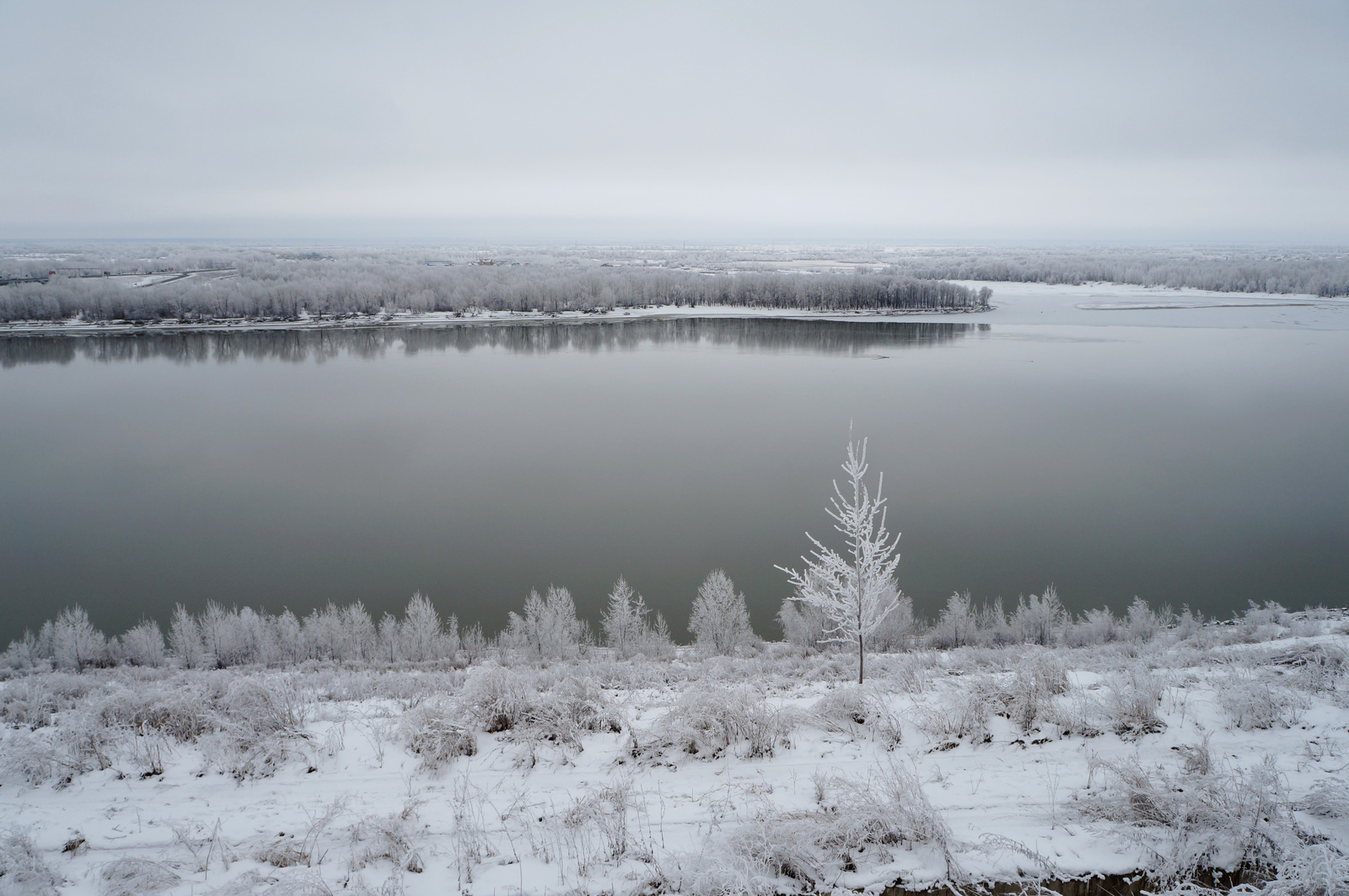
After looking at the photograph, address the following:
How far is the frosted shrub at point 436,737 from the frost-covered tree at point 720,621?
7.12m

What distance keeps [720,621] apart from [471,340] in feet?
143

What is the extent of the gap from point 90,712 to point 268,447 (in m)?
22.5

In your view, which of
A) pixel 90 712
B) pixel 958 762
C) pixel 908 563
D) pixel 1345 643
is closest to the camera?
pixel 958 762

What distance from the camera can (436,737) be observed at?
4.45m

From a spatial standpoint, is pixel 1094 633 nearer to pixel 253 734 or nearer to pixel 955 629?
pixel 955 629

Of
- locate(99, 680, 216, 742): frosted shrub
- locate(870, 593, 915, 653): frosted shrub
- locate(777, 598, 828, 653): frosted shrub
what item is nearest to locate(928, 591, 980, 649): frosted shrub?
locate(870, 593, 915, 653): frosted shrub

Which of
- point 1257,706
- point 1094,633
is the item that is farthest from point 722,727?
point 1094,633

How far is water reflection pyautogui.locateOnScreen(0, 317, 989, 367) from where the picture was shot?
44.4 m

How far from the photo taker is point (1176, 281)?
77.3 metres

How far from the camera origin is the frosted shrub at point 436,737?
4.33 metres

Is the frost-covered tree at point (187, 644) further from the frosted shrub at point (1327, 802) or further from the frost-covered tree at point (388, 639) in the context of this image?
the frosted shrub at point (1327, 802)

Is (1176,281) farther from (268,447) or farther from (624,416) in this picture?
(268,447)

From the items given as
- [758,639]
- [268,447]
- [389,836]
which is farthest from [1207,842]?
[268,447]

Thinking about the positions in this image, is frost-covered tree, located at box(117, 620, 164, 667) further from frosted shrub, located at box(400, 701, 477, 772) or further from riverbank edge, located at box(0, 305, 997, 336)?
riverbank edge, located at box(0, 305, 997, 336)
